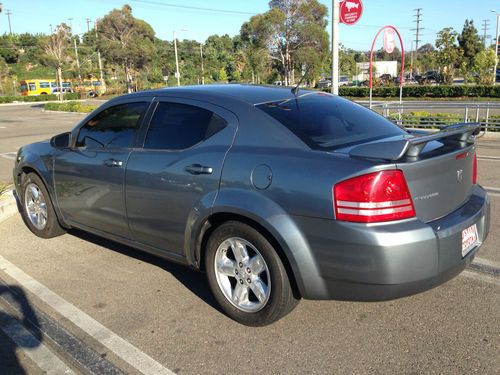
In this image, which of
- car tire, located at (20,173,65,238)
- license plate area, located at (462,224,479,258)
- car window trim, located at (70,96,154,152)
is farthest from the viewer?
car tire, located at (20,173,65,238)

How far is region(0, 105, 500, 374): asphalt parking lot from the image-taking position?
2.93 meters

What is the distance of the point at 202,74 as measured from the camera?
6488 centimetres

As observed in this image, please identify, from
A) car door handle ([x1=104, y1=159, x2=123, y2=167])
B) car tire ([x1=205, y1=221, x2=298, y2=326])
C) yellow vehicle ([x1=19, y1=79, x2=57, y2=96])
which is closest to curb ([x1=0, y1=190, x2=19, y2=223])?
car door handle ([x1=104, y1=159, x2=123, y2=167])

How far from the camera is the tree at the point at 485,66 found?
3606 cm

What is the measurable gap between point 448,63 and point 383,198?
41.0m

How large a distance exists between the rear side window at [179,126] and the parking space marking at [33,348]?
5.32ft

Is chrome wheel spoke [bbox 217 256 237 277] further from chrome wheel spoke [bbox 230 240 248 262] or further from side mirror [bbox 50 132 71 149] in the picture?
side mirror [bbox 50 132 71 149]

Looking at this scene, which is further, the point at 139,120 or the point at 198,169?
the point at 139,120

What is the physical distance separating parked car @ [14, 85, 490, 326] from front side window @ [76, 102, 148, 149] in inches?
0.6

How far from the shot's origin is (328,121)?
11.8ft

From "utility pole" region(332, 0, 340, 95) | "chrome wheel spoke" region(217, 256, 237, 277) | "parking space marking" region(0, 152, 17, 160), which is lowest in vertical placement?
"parking space marking" region(0, 152, 17, 160)

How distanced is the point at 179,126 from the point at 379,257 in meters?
1.86

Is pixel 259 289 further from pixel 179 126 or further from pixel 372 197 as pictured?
pixel 179 126

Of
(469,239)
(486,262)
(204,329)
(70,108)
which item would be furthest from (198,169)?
(70,108)
